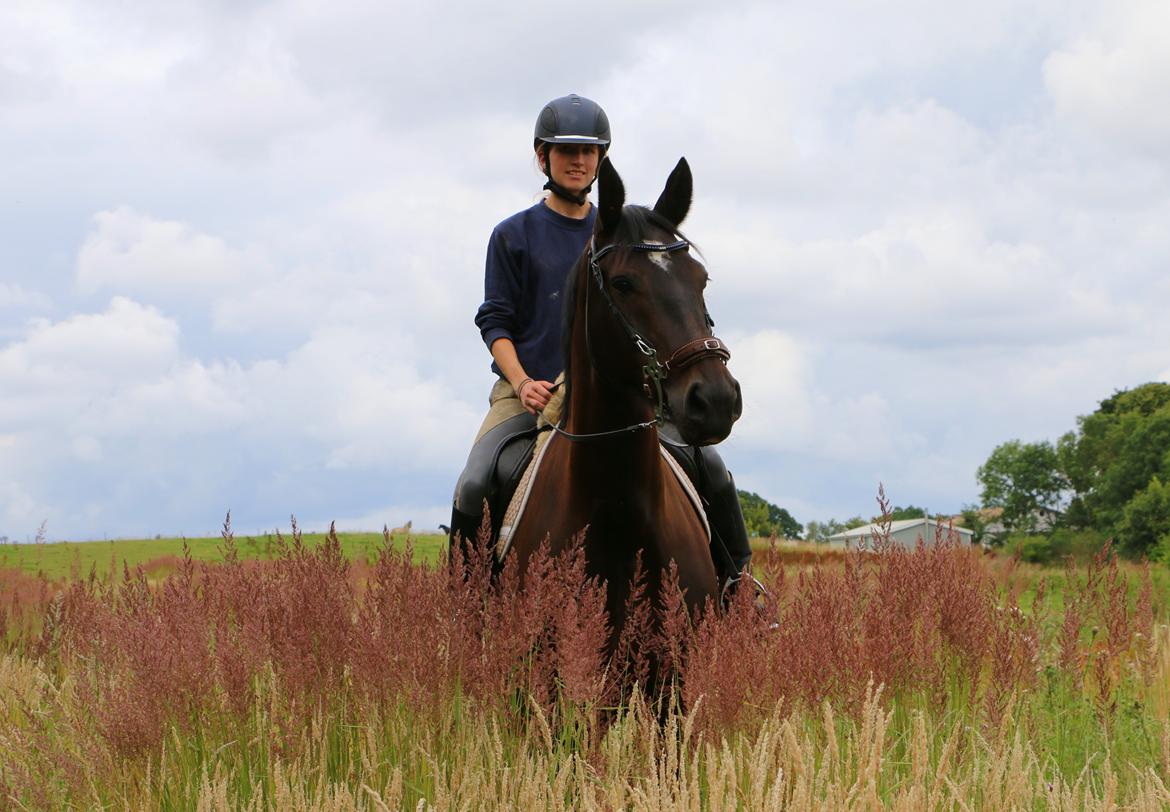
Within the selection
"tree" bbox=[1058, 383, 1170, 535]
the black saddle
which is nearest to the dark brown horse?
the black saddle

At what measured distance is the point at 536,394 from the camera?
19.1 ft

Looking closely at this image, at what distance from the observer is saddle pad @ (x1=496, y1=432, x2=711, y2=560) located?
5.96 meters

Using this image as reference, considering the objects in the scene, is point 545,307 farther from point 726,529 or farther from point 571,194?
point 726,529

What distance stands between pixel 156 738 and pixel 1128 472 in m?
68.8

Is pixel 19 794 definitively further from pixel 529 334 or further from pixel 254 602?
pixel 529 334

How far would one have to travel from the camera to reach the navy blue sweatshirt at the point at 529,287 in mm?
6535

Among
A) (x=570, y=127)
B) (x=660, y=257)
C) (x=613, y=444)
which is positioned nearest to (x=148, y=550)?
(x=570, y=127)

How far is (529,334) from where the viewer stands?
661 cm

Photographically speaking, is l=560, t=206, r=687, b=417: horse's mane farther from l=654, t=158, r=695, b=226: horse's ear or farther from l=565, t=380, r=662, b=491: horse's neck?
l=565, t=380, r=662, b=491: horse's neck

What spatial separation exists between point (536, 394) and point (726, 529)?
1.52 metres

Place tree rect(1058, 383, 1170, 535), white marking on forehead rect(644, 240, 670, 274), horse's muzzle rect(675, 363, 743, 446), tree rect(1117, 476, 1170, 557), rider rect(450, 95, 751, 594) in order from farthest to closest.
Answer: tree rect(1058, 383, 1170, 535) < tree rect(1117, 476, 1170, 557) < rider rect(450, 95, 751, 594) < white marking on forehead rect(644, 240, 670, 274) < horse's muzzle rect(675, 363, 743, 446)

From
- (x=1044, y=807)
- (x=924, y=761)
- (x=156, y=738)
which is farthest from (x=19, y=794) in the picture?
(x=1044, y=807)

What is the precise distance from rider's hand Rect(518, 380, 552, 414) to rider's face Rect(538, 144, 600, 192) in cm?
149

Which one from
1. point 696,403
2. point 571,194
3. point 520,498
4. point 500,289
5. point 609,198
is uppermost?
point 571,194
